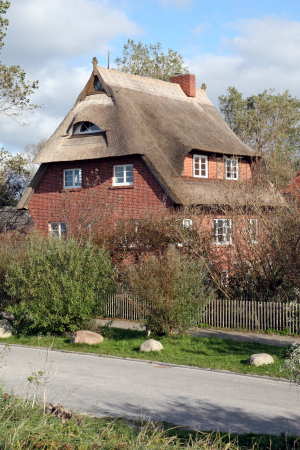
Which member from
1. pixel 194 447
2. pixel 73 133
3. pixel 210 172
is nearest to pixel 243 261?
pixel 210 172

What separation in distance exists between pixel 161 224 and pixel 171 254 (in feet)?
15.9

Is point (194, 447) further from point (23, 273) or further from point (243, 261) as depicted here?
point (243, 261)

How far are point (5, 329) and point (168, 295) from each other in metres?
5.41

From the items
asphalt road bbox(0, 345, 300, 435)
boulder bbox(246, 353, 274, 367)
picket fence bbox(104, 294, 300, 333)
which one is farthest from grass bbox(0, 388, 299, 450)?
picket fence bbox(104, 294, 300, 333)

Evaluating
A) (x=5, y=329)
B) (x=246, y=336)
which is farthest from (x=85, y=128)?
(x=246, y=336)

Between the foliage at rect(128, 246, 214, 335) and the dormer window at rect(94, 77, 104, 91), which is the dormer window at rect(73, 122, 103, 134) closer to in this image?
the dormer window at rect(94, 77, 104, 91)

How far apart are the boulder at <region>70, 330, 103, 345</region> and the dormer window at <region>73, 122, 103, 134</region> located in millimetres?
15204

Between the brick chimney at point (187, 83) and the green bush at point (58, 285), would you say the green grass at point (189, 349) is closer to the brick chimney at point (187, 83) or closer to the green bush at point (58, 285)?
the green bush at point (58, 285)

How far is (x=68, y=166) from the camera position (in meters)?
28.7

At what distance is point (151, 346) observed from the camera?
13547 mm

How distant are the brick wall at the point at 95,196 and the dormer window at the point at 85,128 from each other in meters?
1.63

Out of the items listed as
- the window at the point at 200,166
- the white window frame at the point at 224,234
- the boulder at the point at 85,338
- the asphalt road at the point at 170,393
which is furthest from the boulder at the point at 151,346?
the window at the point at 200,166

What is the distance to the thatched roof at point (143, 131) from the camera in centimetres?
2484

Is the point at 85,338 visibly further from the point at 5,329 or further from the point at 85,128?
the point at 85,128
